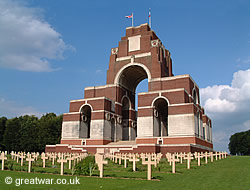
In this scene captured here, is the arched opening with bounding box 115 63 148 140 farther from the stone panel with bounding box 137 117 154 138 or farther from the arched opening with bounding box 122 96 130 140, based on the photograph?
the stone panel with bounding box 137 117 154 138

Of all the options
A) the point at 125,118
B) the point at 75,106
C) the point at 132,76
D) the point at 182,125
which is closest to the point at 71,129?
the point at 75,106

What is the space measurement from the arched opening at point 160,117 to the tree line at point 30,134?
22.1 metres

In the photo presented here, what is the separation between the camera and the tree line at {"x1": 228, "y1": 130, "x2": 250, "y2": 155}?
65706 mm

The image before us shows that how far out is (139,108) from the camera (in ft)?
104

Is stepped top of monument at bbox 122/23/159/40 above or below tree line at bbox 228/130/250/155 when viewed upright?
above

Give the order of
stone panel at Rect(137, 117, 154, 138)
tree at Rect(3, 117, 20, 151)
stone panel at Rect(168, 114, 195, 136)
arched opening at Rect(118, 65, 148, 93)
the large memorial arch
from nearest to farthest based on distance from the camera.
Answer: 1. stone panel at Rect(168, 114, 195, 136)
2. the large memorial arch
3. stone panel at Rect(137, 117, 154, 138)
4. arched opening at Rect(118, 65, 148, 93)
5. tree at Rect(3, 117, 20, 151)

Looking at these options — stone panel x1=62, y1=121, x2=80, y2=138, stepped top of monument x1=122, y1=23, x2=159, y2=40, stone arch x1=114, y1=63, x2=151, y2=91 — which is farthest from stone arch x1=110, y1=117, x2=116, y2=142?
stepped top of monument x1=122, y1=23, x2=159, y2=40

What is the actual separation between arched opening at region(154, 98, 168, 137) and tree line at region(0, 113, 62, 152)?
872 inches

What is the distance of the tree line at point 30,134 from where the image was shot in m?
48.8

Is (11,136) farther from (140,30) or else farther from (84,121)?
(140,30)

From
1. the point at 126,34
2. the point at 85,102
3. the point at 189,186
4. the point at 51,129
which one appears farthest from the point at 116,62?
the point at 189,186

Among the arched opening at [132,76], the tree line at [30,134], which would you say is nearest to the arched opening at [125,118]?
the arched opening at [132,76]

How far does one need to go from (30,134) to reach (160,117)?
2926cm

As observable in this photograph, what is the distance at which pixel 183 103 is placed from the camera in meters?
29.4
